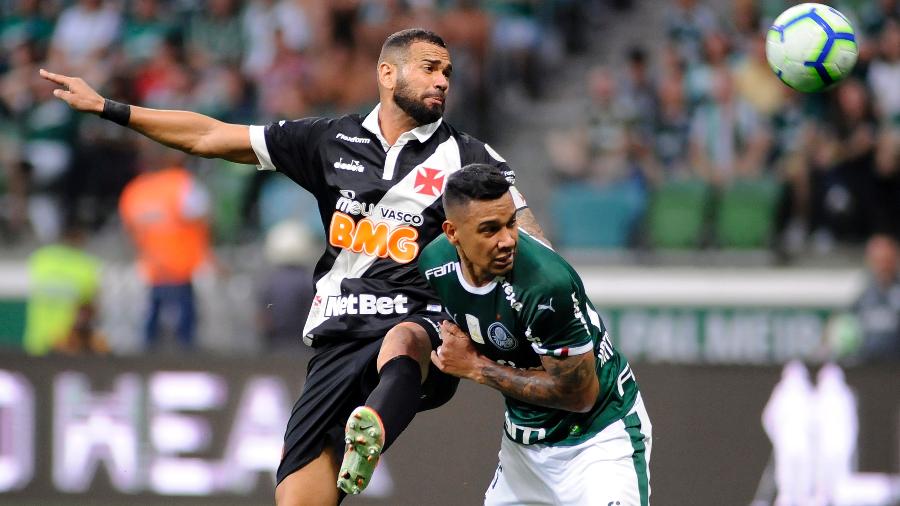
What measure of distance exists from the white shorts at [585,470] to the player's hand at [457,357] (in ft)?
1.68

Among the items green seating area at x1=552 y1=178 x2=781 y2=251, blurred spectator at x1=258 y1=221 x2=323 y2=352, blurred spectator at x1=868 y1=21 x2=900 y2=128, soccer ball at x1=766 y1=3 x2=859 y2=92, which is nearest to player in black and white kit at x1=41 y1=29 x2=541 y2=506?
soccer ball at x1=766 y1=3 x2=859 y2=92

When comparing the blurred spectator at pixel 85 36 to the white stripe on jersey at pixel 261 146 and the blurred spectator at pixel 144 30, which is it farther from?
the white stripe on jersey at pixel 261 146

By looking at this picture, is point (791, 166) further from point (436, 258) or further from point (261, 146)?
point (436, 258)

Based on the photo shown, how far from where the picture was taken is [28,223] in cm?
1453

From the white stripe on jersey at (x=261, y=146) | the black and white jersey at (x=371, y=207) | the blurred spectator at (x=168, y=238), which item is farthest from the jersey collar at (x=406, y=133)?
the blurred spectator at (x=168, y=238)

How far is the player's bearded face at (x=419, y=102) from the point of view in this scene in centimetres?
637

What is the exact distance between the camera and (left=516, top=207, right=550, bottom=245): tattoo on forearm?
239 inches

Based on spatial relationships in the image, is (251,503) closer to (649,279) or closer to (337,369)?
(337,369)

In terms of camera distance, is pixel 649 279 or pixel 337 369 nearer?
pixel 337 369

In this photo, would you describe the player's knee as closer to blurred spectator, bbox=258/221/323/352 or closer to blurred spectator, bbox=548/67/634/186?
blurred spectator, bbox=258/221/323/352

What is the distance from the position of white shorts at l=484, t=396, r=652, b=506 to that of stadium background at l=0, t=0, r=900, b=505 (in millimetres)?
3041

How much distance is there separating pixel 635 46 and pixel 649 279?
294 centimetres

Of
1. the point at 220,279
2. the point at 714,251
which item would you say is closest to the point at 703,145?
the point at 714,251

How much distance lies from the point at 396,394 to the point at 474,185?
90 cm
